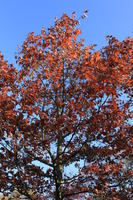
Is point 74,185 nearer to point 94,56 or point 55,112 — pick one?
point 55,112

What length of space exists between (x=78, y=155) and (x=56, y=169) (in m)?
0.99

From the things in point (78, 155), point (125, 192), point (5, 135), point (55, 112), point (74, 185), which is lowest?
point (125, 192)

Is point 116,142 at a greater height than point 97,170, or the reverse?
point 116,142

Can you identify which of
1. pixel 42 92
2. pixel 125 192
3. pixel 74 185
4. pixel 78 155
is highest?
pixel 42 92

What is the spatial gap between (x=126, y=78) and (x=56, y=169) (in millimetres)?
4289

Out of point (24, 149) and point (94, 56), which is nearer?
point (24, 149)

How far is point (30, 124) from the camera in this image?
866 cm

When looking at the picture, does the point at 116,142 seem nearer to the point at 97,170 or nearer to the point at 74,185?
the point at 97,170

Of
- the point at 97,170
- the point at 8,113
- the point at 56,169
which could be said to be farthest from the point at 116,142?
the point at 8,113

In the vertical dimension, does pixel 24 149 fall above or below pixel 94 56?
below

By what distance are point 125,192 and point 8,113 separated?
509cm

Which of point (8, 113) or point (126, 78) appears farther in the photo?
point (126, 78)

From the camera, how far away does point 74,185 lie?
9312 mm

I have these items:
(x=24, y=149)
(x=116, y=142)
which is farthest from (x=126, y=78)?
(x=24, y=149)
